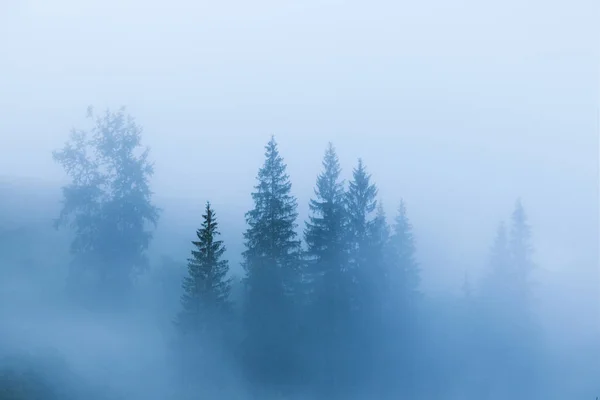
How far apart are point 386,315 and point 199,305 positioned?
17.0 metres

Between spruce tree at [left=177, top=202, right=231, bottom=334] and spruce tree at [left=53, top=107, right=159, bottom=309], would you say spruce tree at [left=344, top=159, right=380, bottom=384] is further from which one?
spruce tree at [left=53, top=107, right=159, bottom=309]

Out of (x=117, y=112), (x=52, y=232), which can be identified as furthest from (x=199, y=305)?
(x=52, y=232)

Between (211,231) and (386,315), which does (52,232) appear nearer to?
(211,231)

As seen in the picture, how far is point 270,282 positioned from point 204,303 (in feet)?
18.3

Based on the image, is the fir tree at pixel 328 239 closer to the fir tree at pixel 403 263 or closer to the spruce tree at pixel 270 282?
the spruce tree at pixel 270 282

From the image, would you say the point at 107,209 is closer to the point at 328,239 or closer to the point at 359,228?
the point at 328,239

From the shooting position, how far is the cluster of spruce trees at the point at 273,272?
130ft

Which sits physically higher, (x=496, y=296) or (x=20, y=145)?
(x=20, y=145)

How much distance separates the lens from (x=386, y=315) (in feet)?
154

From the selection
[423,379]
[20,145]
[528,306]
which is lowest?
[423,379]

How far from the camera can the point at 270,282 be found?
3988 centimetres

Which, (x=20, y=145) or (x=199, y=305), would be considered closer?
(x=199, y=305)

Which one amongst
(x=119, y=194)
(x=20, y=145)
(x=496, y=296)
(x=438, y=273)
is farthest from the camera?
(x=20, y=145)

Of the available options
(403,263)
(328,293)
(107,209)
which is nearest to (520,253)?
(403,263)
